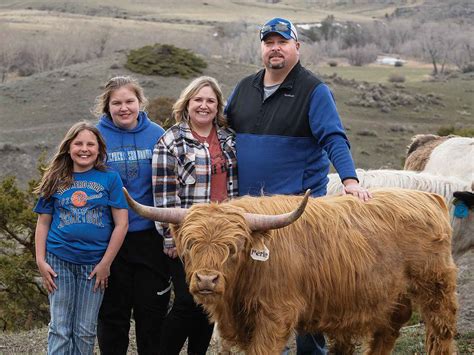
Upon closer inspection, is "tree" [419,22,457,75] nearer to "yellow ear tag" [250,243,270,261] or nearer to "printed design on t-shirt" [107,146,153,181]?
"printed design on t-shirt" [107,146,153,181]

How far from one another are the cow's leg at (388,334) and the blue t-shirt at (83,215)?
2.35 m

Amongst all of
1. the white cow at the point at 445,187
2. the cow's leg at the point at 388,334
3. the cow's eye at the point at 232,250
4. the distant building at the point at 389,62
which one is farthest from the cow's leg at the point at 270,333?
the distant building at the point at 389,62

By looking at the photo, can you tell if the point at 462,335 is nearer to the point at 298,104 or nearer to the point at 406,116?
the point at 298,104

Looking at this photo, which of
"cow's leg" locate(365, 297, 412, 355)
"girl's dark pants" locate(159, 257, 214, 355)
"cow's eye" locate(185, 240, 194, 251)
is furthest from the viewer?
"cow's leg" locate(365, 297, 412, 355)

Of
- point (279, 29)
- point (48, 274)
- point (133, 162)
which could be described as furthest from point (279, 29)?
point (48, 274)

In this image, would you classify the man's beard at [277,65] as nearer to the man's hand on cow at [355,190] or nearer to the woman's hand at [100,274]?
the man's hand on cow at [355,190]

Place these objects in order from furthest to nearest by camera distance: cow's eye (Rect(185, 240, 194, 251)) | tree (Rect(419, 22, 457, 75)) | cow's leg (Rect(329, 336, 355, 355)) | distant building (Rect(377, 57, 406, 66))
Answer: distant building (Rect(377, 57, 406, 66))
tree (Rect(419, 22, 457, 75))
cow's leg (Rect(329, 336, 355, 355))
cow's eye (Rect(185, 240, 194, 251))

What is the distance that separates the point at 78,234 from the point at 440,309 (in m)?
2.81

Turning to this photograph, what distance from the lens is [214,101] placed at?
19.2 feet

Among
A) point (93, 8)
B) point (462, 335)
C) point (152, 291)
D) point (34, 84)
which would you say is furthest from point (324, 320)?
point (93, 8)

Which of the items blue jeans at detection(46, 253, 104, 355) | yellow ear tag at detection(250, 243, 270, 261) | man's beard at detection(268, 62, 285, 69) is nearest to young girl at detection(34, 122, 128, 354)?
blue jeans at detection(46, 253, 104, 355)

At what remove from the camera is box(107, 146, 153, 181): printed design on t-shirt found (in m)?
5.83

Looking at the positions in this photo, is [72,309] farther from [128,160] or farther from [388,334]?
[388,334]

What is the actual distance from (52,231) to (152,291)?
89 cm
